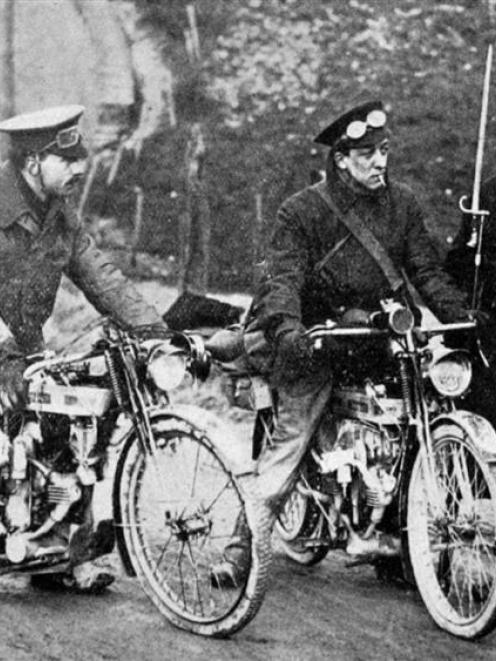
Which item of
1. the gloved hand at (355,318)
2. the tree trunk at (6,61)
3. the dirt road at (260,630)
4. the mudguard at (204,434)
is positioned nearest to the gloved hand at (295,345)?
the gloved hand at (355,318)

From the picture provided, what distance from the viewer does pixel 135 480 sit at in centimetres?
512

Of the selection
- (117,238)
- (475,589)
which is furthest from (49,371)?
(117,238)

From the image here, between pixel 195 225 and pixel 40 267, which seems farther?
pixel 195 225

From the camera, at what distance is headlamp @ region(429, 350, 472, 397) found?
509 centimetres

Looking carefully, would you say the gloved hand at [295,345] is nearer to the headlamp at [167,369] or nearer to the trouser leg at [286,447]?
the trouser leg at [286,447]

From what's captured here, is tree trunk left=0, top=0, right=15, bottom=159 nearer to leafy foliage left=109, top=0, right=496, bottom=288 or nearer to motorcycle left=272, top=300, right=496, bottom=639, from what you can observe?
leafy foliage left=109, top=0, right=496, bottom=288

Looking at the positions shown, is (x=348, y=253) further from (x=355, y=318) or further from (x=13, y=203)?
(x=13, y=203)

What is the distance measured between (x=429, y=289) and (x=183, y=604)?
161 centimetres

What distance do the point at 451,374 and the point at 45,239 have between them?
1803 millimetres

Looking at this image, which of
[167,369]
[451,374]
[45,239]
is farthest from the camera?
[45,239]

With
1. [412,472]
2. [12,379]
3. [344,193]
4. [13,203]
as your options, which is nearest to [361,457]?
[412,472]

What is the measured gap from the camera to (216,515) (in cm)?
519

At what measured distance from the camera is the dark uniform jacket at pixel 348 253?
550 centimetres

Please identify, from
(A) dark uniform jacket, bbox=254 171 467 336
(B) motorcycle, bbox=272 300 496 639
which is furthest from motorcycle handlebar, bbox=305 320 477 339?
(A) dark uniform jacket, bbox=254 171 467 336
